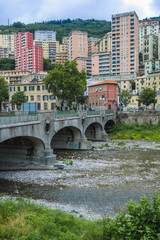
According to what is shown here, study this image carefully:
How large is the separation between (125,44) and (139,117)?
79.1m

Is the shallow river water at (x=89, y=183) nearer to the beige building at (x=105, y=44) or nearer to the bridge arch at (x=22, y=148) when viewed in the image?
the bridge arch at (x=22, y=148)

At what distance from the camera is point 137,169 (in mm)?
28344

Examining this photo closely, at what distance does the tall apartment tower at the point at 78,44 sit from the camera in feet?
510

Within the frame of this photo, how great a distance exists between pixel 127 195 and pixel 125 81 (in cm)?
9357

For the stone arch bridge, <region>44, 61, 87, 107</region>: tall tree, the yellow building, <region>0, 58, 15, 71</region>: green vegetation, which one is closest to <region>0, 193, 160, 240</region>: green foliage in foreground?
the stone arch bridge

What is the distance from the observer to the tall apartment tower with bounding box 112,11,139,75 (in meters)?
128

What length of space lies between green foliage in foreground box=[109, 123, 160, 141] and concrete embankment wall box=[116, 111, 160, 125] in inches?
71.2

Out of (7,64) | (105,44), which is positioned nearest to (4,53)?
(7,64)

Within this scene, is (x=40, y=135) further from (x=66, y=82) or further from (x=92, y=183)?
(x=66, y=82)

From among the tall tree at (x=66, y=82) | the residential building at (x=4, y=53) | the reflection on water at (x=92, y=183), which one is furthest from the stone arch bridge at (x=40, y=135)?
the residential building at (x=4, y=53)

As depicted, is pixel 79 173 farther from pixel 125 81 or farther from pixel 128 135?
pixel 125 81

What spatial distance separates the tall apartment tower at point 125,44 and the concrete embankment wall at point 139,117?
2678 inches

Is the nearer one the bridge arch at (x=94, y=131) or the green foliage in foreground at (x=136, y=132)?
the bridge arch at (x=94, y=131)

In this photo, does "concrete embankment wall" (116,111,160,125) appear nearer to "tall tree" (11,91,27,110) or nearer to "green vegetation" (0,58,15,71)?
"tall tree" (11,91,27,110)
